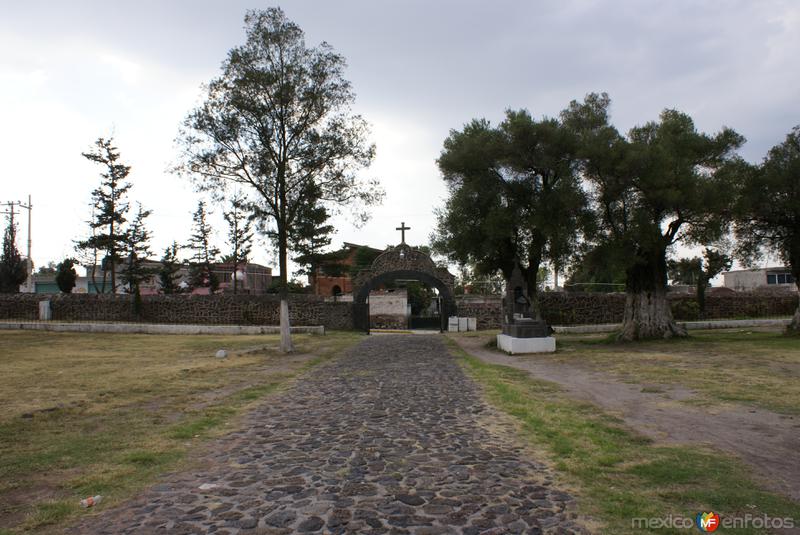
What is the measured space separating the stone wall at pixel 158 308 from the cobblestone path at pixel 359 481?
23981mm

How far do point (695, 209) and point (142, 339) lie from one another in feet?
76.5

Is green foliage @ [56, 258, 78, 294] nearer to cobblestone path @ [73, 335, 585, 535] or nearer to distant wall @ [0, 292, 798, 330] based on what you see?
distant wall @ [0, 292, 798, 330]

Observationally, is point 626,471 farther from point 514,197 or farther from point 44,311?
point 44,311

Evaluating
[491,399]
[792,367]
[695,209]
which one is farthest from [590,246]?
[491,399]

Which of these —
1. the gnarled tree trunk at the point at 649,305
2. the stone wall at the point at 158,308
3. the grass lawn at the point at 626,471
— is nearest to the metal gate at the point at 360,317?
the stone wall at the point at 158,308

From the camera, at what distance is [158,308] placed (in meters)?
32.0

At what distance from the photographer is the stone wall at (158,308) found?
104 feet

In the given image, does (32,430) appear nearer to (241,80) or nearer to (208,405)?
(208,405)

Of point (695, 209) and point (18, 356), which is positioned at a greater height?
point (695, 209)

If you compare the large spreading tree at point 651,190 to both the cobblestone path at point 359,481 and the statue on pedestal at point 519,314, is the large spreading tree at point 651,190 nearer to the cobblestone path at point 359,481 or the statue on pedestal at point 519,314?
the statue on pedestal at point 519,314

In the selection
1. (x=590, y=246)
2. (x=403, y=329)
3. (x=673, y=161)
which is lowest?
(x=403, y=329)

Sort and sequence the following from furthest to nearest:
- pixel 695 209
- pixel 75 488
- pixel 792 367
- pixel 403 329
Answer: pixel 403 329 < pixel 695 209 < pixel 792 367 < pixel 75 488

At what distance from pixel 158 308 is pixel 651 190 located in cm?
2725

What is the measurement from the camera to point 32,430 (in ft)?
23.9
